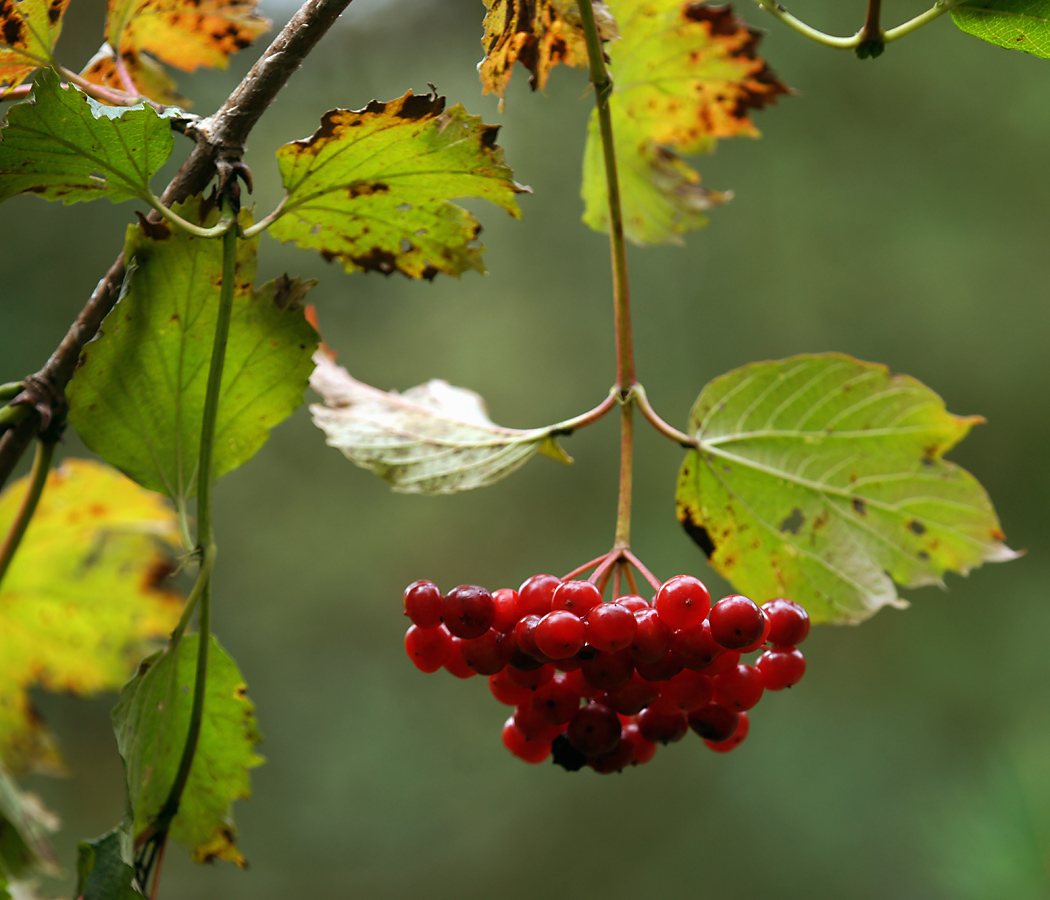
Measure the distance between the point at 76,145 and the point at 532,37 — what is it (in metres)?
0.23

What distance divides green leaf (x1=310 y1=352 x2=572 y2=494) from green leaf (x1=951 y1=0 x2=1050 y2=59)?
291mm

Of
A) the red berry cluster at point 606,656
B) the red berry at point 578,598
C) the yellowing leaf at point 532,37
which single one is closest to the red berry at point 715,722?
the red berry cluster at point 606,656

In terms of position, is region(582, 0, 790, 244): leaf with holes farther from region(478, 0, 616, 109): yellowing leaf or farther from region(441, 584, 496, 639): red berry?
region(441, 584, 496, 639): red berry

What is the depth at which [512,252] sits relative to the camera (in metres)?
2.85

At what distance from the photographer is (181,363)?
0.43 m

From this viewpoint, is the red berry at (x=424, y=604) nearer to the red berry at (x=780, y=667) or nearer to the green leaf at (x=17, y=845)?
the red berry at (x=780, y=667)

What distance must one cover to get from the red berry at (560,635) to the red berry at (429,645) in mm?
84

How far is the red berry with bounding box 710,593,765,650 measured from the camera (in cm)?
40

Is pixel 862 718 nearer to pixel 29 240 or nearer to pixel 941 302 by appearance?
pixel 941 302

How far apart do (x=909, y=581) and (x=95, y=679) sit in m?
0.68

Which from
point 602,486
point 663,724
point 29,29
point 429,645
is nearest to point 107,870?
point 429,645

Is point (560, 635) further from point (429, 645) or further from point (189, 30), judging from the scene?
point (189, 30)

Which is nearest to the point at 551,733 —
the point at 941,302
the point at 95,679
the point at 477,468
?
the point at 477,468


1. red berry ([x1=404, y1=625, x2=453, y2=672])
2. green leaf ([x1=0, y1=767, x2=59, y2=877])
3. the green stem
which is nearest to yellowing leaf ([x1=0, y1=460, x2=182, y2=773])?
green leaf ([x1=0, y1=767, x2=59, y2=877])
